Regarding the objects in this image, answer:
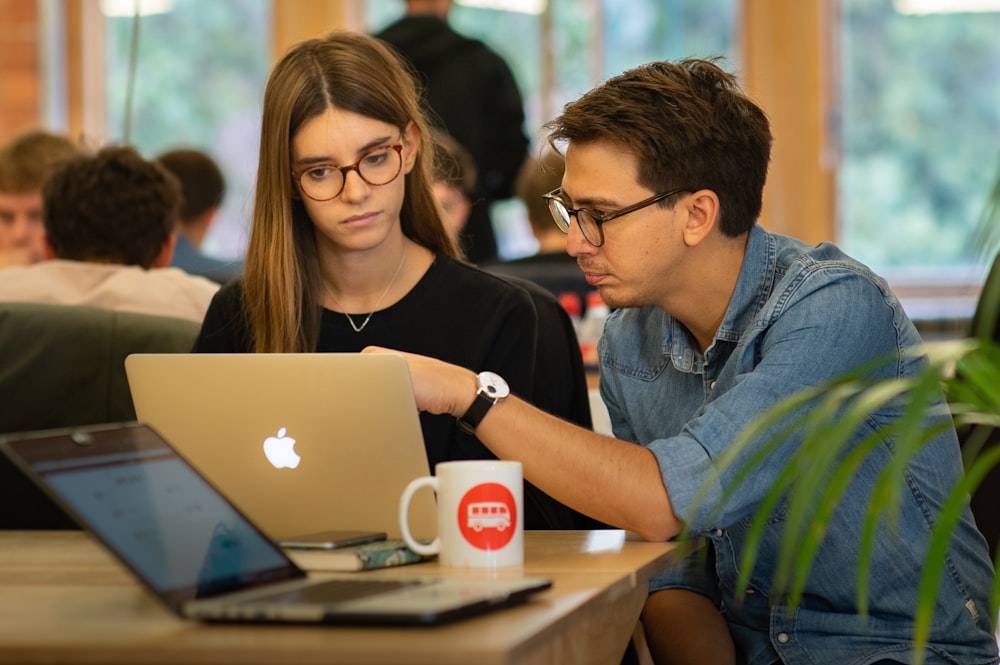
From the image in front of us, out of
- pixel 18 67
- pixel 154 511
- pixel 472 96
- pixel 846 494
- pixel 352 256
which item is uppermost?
pixel 18 67

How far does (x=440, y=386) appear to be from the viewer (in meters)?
1.47

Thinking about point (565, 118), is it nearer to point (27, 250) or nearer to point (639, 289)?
point (639, 289)

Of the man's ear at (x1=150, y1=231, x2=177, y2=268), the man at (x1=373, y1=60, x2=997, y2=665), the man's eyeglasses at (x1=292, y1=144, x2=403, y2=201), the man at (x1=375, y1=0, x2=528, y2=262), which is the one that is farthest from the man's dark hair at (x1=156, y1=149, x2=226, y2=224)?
the man at (x1=373, y1=60, x2=997, y2=665)

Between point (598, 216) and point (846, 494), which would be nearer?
point (846, 494)

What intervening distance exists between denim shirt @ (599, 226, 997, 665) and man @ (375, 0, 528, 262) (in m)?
2.79

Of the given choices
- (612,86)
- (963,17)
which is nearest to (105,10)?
(963,17)

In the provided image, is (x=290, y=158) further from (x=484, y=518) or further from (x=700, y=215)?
(x=484, y=518)

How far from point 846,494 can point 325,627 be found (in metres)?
0.79

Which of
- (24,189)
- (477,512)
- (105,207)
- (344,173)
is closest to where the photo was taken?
(477,512)

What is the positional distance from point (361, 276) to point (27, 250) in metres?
2.18

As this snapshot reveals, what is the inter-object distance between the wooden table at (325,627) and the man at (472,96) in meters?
3.05

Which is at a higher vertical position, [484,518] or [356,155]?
[356,155]

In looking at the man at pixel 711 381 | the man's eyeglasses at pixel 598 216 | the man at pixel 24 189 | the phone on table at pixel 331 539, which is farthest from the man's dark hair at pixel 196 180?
the phone on table at pixel 331 539

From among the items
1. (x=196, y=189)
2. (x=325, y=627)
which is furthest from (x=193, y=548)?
(x=196, y=189)
